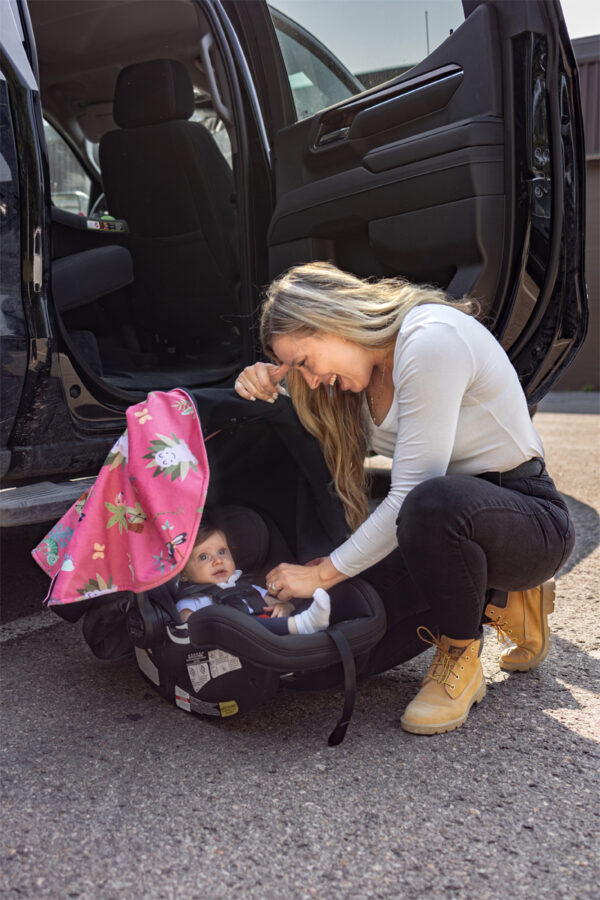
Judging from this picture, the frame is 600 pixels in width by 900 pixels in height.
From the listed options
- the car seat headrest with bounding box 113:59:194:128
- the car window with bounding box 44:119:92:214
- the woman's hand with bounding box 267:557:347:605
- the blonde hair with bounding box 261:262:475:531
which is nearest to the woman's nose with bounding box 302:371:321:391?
the blonde hair with bounding box 261:262:475:531

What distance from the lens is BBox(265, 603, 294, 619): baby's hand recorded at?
6.33 ft

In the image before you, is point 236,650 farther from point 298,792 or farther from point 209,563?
point 209,563

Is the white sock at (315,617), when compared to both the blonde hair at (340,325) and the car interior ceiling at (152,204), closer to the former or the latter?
the blonde hair at (340,325)

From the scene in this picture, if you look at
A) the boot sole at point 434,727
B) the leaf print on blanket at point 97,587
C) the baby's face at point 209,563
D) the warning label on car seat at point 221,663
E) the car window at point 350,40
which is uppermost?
the car window at point 350,40

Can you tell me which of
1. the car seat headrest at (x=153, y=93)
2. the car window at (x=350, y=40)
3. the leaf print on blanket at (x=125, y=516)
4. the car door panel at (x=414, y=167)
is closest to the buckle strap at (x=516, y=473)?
the car door panel at (x=414, y=167)

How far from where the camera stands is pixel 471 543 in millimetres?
1654

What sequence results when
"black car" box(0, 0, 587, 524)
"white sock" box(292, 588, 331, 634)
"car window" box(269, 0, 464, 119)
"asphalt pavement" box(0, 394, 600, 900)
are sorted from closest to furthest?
"asphalt pavement" box(0, 394, 600, 900)
"white sock" box(292, 588, 331, 634)
"black car" box(0, 0, 587, 524)
"car window" box(269, 0, 464, 119)

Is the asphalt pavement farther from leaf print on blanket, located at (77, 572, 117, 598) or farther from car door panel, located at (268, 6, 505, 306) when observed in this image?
car door panel, located at (268, 6, 505, 306)

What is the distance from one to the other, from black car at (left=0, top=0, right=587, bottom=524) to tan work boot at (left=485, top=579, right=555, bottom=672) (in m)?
0.82

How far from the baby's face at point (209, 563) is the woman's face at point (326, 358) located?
1.72 ft

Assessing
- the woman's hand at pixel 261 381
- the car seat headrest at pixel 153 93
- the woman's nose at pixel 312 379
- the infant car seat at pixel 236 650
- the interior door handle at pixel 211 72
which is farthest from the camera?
the car seat headrest at pixel 153 93

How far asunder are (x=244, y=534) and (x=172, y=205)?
203 cm

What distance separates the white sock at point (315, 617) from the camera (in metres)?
1.71

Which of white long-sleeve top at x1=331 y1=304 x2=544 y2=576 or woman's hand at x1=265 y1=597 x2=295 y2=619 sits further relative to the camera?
woman's hand at x1=265 y1=597 x2=295 y2=619
